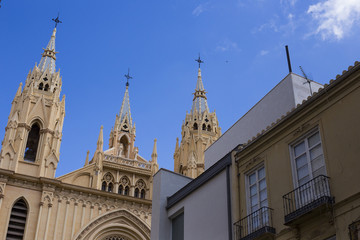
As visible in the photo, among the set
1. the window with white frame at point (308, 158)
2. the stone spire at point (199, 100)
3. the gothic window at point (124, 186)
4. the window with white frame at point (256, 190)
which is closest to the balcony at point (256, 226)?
the window with white frame at point (256, 190)

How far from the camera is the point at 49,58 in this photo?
40.6m

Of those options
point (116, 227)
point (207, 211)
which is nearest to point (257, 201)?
point (207, 211)

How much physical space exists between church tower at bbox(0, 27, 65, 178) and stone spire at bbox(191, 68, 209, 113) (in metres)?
13.0

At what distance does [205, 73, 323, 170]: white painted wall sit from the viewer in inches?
673

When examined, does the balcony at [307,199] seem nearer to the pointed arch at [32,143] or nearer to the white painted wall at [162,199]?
the white painted wall at [162,199]

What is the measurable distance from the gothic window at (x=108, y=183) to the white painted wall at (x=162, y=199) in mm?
16064

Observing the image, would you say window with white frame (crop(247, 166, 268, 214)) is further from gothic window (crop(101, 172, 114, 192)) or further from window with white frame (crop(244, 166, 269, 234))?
gothic window (crop(101, 172, 114, 192))

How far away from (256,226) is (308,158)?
2.48m

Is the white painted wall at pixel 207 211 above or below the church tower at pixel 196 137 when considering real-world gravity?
below

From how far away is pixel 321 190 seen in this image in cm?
1147

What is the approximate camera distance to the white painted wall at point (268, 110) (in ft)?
56.1

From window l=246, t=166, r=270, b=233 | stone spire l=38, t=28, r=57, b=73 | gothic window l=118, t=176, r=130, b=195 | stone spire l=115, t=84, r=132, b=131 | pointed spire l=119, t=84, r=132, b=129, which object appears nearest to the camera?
window l=246, t=166, r=270, b=233

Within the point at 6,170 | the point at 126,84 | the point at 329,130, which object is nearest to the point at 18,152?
the point at 6,170

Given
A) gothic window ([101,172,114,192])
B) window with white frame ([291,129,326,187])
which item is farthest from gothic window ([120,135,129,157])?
window with white frame ([291,129,326,187])
